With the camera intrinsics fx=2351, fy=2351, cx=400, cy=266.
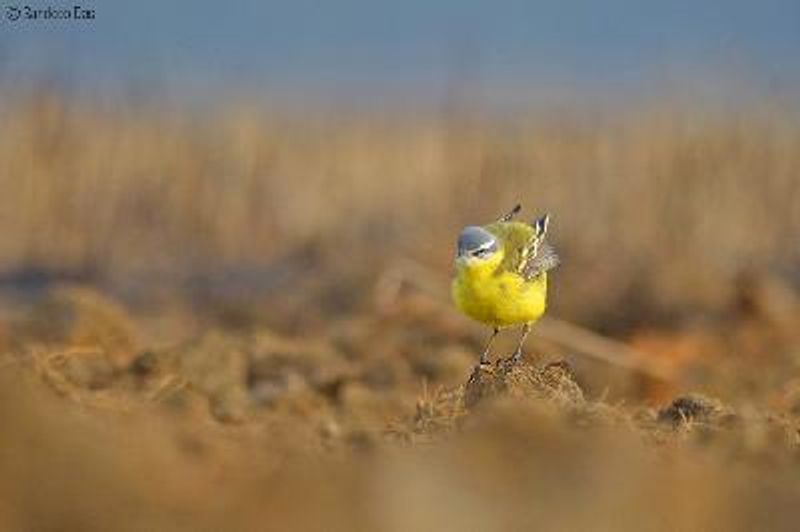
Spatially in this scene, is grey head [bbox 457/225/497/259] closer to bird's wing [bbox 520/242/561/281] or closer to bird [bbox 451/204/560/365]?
bird [bbox 451/204/560/365]

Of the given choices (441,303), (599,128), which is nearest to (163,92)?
(599,128)

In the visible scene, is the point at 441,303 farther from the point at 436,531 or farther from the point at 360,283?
the point at 436,531

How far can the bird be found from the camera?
280 inches

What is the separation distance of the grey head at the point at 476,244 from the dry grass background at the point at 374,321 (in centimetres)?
42

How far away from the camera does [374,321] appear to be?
52.1 feet

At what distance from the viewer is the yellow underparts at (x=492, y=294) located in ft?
23.5

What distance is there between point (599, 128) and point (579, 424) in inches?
690

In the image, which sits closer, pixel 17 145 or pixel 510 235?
pixel 510 235

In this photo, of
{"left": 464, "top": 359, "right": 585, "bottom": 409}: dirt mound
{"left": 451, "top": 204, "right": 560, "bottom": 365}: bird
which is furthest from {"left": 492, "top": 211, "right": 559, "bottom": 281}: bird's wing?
{"left": 464, "top": 359, "right": 585, "bottom": 409}: dirt mound

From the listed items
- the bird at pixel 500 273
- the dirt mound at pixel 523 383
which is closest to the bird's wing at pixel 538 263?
the bird at pixel 500 273

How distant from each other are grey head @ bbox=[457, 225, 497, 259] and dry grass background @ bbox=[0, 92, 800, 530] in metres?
0.42

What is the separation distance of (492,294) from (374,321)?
8.72 m

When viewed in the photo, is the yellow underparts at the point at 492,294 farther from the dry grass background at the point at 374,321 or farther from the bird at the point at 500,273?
the dry grass background at the point at 374,321

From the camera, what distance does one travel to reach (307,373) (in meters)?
11.2
